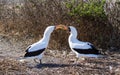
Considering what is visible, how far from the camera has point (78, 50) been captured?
10.2 meters

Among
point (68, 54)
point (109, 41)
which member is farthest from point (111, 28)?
point (68, 54)

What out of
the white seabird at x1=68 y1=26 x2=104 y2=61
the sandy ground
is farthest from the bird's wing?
the white seabird at x1=68 y1=26 x2=104 y2=61

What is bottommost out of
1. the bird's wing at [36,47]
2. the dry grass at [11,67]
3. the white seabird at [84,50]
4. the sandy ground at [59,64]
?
the sandy ground at [59,64]

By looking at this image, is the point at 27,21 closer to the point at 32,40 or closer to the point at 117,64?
the point at 32,40

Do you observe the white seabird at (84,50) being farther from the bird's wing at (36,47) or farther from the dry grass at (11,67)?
the dry grass at (11,67)

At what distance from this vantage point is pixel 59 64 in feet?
33.7

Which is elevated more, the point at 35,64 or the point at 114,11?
the point at 114,11

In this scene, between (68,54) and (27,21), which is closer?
(68,54)

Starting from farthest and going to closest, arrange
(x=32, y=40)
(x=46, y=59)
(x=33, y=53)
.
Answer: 1. (x=32, y=40)
2. (x=46, y=59)
3. (x=33, y=53)

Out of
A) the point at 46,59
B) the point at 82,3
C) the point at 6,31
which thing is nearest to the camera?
the point at 46,59

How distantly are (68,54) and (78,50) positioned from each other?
1.01m

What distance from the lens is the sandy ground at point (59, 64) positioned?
31.6 feet

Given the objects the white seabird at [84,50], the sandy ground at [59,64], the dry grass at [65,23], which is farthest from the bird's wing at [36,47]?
the dry grass at [65,23]

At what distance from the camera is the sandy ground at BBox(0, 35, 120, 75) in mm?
9633
